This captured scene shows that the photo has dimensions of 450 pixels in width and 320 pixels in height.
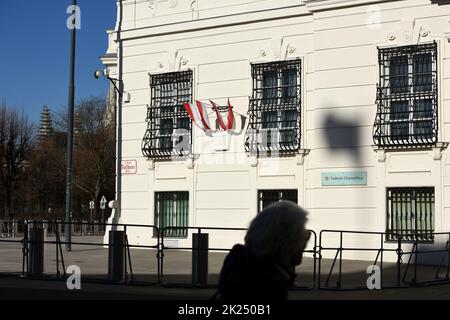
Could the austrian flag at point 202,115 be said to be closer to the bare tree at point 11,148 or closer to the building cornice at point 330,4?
the building cornice at point 330,4

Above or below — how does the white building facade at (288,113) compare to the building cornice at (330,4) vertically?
below

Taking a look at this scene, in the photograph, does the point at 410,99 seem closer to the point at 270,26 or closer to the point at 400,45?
the point at 400,45

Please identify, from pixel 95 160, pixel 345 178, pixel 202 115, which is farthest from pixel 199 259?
pixel 95 160

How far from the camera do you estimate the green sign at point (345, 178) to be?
1989cm

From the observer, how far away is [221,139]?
22578 millimetres

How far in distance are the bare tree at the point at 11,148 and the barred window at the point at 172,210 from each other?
34.8m

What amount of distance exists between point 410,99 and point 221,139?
235 inches

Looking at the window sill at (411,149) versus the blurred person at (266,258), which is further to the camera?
the window sill at (411,149)

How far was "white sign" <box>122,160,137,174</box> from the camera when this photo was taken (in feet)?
80.1

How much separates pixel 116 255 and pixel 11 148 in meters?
45.6

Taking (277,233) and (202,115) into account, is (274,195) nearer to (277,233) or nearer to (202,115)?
(202,115)

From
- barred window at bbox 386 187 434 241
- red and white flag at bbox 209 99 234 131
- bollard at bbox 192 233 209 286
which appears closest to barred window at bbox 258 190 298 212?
red and white flag at bbox 209 99 234 131

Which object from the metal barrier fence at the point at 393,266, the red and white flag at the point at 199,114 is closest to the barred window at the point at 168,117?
the red and white flag at the point at 199,114

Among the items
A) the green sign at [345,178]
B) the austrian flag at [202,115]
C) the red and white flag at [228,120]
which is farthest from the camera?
the austrian flag at [202,115]
